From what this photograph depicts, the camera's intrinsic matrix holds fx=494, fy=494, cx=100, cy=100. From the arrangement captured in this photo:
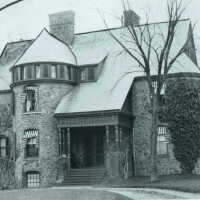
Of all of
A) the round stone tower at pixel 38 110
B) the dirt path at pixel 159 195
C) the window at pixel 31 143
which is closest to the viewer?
the dirt path at pixel 159 195

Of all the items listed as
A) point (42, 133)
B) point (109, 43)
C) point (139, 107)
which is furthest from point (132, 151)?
point (109, 43)

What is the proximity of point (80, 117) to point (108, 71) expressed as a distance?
496 cm

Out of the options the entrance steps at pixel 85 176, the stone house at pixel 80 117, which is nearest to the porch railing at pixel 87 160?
the stone house at pixel 80 117

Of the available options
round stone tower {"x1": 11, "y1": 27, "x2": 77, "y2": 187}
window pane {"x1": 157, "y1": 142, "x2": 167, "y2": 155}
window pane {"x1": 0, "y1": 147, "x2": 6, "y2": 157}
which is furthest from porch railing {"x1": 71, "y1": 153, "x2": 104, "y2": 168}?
window pane {"x1": 0, "y1": 147, "x2": 6, "y2": 157}

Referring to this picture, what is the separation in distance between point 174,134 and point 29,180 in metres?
10.1

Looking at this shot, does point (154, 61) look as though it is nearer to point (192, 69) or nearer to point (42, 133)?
point (192, 69)

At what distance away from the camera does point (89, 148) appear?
3438 cm

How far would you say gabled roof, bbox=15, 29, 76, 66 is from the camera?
33.7m

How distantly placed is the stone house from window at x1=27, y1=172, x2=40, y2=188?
66 mm

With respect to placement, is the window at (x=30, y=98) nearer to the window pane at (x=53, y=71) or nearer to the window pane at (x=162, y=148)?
the window pane at (x=53, y=71)

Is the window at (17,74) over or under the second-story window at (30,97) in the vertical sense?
over

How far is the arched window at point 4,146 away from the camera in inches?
1436

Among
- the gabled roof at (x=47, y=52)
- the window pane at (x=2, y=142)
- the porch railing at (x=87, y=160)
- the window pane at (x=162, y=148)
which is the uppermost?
A: the gabled roof at (x=47, y=52)

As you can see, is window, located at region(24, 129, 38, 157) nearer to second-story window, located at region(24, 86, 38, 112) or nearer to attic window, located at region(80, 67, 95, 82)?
second-story window, located at region(24, 86, 38, 112)
